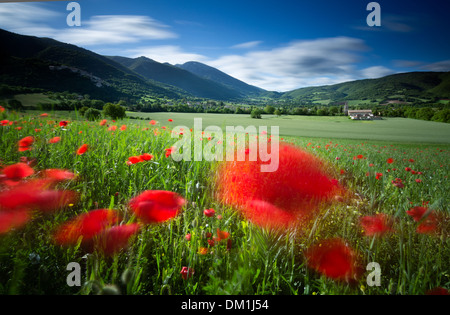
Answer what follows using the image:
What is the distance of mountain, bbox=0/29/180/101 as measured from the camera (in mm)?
3388

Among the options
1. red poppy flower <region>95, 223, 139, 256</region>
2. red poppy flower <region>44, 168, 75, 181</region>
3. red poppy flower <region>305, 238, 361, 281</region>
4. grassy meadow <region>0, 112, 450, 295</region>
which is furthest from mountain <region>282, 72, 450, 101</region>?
red poppy flower <region>44, 168, 75, 181</region>

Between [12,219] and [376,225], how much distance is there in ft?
8.00

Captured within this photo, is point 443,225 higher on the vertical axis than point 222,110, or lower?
lower

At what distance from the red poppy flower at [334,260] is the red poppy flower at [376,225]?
0.20 meters

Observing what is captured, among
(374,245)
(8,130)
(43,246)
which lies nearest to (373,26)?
(374,245)

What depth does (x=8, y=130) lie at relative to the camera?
10.1 feet

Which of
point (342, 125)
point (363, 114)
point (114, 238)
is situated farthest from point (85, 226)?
point (342, 125)

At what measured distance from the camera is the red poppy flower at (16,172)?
60.3 inches

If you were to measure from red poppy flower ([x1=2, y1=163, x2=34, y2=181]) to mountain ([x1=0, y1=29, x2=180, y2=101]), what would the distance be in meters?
2.61

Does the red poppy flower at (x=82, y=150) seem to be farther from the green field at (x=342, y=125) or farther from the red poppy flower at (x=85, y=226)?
the green field at (x=342, y=125)

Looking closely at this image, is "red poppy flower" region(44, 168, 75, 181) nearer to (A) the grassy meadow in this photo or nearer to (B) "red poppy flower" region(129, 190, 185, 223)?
(A) the grassy meadow

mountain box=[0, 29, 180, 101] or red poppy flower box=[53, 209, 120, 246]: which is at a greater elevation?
mountain box=[0, 29, 180, 101]

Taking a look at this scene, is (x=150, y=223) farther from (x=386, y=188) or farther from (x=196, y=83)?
(x=196, y=83)
